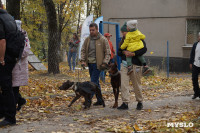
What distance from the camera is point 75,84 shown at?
7.11 meters

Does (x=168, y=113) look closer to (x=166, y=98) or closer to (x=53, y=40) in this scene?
(x=166, y=98)

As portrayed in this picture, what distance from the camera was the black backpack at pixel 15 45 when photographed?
17.2 ft

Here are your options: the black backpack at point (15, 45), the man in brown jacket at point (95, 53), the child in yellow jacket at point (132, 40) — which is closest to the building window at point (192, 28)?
the man in brown jacket at point (95, 53)

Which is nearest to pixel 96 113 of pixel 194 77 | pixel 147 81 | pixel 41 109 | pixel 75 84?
pixel 75 84

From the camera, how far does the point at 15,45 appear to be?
530cm

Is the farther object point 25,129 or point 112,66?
point 112,66

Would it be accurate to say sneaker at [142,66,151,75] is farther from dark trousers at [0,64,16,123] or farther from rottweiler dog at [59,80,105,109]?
dark trousers at [0,64,16,123]

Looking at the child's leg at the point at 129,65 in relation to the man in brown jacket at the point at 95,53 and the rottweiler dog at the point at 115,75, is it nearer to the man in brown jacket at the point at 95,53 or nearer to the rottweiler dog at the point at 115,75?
the rottweiler dog at the point at 115,75

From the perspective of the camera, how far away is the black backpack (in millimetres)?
5238

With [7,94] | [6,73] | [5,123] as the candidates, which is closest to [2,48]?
[6,73]

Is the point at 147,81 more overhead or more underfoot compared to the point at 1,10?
more underfoot

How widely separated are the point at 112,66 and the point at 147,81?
6496mm

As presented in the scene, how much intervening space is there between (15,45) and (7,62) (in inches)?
13.2

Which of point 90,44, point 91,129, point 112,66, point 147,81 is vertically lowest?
point 147,81
